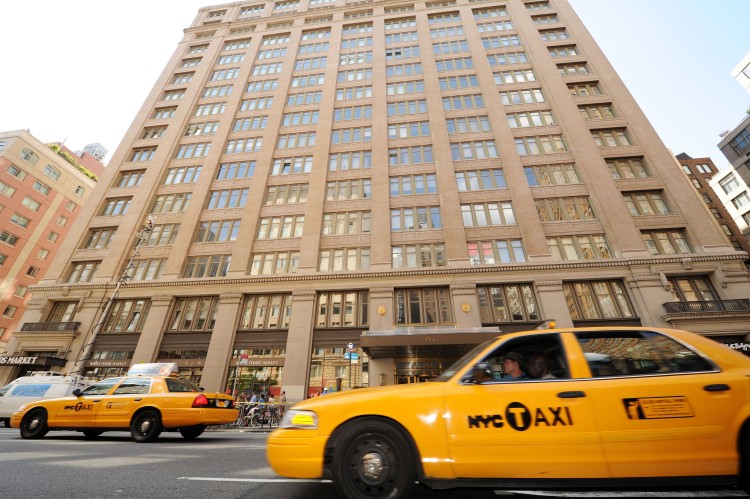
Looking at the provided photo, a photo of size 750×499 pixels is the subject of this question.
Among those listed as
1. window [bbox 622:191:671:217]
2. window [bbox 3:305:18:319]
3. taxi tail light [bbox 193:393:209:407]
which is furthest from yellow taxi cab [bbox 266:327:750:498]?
window [bbox 3:305:18:319]

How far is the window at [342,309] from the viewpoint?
21.8 metres

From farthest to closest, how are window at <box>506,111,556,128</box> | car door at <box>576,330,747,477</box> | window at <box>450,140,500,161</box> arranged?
window at <box>506,111,556,128</box>, window at <box>450,140,500,161</box>, car door at <box>576,330,747,477</box>

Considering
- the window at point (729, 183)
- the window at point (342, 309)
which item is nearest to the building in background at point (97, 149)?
the window at point (342, 309)

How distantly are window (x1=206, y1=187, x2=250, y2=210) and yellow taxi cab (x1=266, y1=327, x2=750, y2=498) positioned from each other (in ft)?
90.1

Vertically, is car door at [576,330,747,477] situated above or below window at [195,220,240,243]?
below

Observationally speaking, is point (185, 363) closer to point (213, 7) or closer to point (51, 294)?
point (51, 294)

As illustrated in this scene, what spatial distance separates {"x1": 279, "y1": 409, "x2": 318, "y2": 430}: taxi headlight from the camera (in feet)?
10.3

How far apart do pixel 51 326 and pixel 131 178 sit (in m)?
14.9

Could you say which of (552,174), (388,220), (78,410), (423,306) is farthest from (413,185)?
(78,410)

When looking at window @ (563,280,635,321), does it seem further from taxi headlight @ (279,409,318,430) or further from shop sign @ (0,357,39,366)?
shop sign @ (0,357,39,366)

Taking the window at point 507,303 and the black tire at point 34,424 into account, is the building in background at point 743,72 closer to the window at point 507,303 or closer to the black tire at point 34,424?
the window at point 507,303

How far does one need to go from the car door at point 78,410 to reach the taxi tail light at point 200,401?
2430 mm

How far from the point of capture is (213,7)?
153 ft

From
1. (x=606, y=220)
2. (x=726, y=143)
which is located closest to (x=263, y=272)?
(x=606, y=220)
